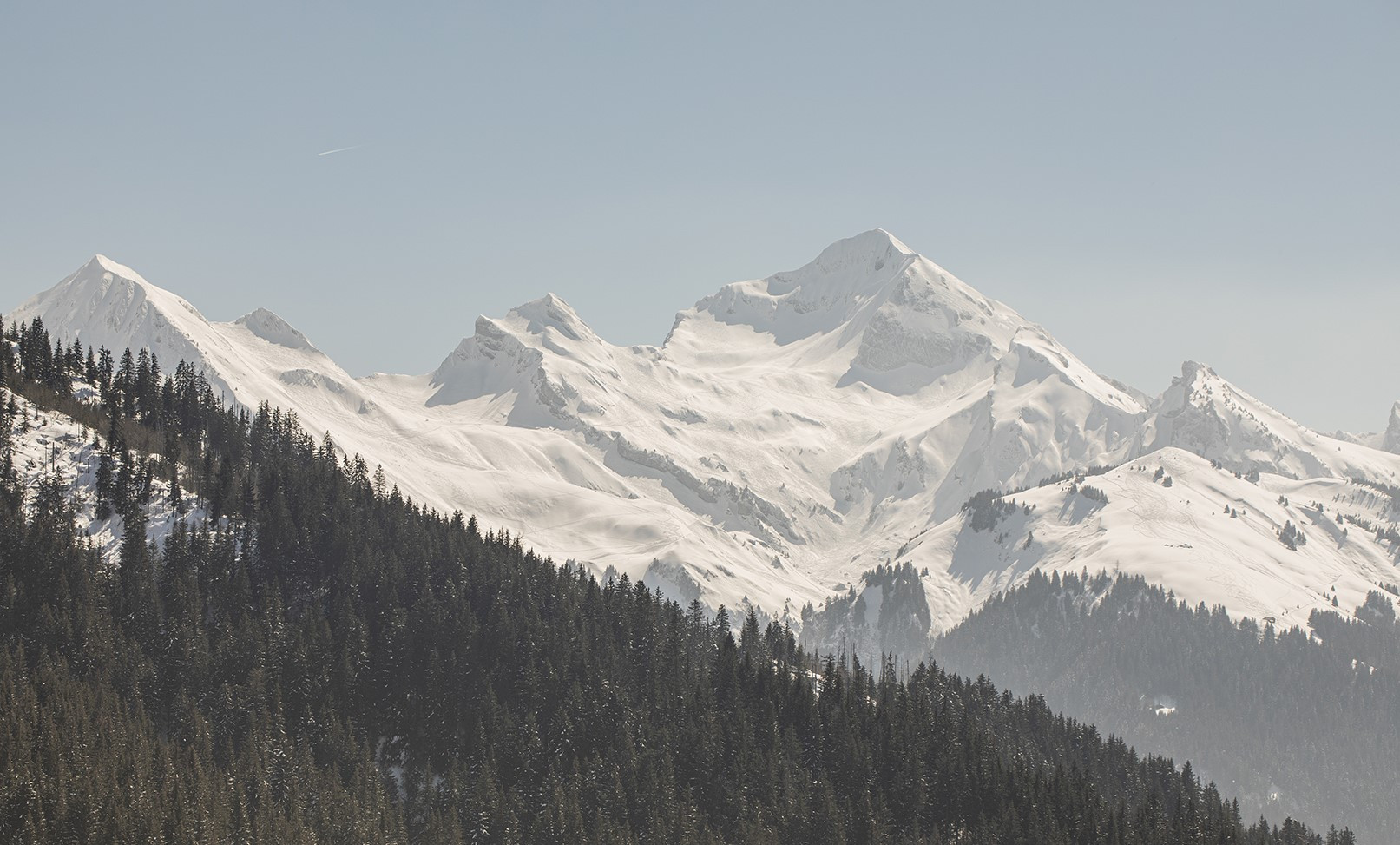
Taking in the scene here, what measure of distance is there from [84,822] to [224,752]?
129ft

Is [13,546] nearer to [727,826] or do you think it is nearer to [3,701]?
[3,701]

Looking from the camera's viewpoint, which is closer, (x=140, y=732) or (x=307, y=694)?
(x=140, y=732)

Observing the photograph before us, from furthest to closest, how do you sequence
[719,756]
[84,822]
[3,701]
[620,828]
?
[719,756] < [620,828] < [3,701] < [84,822]

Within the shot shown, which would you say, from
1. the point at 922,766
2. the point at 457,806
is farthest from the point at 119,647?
the point at 922,766

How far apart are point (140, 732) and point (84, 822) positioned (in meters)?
25.6

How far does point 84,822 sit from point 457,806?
150ft

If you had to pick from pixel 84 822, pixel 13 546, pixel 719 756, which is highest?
pixel 13 546

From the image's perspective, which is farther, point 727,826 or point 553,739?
point 553,739

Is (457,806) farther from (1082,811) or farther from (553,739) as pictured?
(1082,811)

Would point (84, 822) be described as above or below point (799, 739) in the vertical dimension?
below

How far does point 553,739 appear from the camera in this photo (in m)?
189

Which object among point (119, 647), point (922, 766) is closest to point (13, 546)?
point (119, 647)

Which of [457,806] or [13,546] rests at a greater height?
[13,546]

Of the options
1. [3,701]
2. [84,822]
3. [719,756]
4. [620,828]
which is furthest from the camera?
[719,756]
